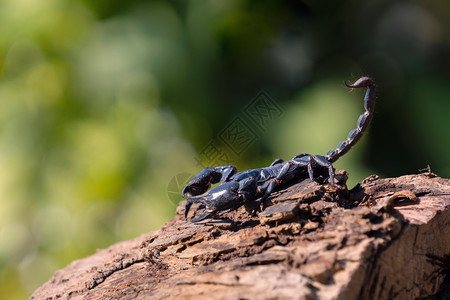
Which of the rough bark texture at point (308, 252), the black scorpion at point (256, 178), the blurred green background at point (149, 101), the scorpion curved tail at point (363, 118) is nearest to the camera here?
the rough bark texture at point (308, 252)

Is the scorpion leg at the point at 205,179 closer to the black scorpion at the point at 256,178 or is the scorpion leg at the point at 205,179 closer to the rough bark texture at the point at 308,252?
the black scorpion at the point at 256,178

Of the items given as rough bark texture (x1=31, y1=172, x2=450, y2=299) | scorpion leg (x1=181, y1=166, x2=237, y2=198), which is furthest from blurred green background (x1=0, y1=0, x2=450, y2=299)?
rough bark texture (x1=31, y1=172, x2=450, y2=299)

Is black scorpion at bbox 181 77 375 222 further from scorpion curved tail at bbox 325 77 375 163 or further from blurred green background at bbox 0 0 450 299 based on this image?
blurred green background at bbox 0 0 450 299

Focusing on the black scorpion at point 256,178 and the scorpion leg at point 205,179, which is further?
the scorpion leg at point 205,179

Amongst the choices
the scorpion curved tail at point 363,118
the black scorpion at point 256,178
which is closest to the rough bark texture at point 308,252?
the black scorpion at point 256,178

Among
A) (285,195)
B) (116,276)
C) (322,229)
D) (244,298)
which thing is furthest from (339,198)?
(116,276)

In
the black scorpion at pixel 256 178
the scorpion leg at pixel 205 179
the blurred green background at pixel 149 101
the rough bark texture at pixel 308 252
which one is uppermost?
the blurred green background at pixel 149 101

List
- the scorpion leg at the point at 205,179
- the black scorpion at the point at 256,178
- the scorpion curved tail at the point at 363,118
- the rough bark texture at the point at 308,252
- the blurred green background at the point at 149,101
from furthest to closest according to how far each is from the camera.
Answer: the blurred green background at the point at 149,101, the scorpion leg at the point at 205,179, the scorpion curved tail at the point at 363,118, the black scorpion at the point at 256,178, the rough bark texture at the point at 308,252

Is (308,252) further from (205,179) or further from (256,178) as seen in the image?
(205,179)

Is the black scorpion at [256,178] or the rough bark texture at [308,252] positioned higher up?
the black scorpion at [256,178]
